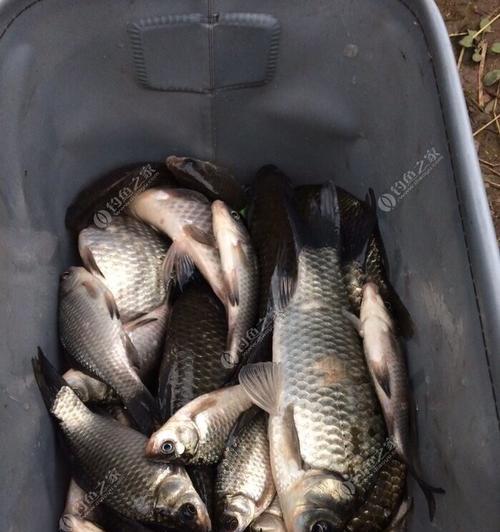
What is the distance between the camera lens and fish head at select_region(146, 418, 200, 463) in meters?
1.16

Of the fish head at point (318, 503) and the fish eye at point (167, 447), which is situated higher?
the fish head at point (318, 503)

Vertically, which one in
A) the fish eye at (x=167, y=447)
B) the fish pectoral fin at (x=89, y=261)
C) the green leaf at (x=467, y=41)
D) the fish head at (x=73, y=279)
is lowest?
the fish eye at (x=167, y=447)

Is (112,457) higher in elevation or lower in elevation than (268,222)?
lower

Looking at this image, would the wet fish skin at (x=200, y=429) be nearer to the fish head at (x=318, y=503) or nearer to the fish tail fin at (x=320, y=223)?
the fish head at (x=318, y=503)

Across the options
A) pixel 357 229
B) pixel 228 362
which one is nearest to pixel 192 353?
pixel 228 362

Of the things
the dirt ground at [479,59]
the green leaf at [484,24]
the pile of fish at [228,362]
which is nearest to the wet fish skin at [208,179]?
the pile of fish at [228,362]

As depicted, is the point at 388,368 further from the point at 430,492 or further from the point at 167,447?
the point at 167,447

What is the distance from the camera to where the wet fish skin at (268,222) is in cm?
133

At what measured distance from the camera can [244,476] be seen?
1.21 meters

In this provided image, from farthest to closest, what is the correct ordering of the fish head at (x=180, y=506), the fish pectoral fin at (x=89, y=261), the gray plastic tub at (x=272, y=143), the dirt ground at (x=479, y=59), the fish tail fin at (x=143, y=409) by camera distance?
the dirt ground at (x=479, y=59), the fish pectoral fin at (x=89, y=261), the fish tail fin at (x=143, y=409), the fish head at (x=180, y=506), the gray plastic tub at (x=272, y=143)

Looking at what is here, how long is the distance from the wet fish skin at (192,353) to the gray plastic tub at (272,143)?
0.72 ft

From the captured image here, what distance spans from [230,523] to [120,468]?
21cm

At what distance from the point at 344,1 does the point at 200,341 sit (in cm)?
66

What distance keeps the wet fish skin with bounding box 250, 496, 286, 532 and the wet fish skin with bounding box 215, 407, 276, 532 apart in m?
0.01
